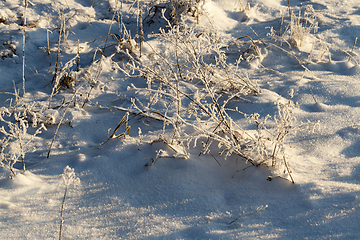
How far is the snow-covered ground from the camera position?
4.13 feet

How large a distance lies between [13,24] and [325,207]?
3272 mm

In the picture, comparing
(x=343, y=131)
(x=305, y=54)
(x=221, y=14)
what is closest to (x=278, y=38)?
(x=305, y=54)

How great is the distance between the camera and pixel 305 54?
9.57 feet

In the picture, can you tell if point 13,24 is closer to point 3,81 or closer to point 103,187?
point 3,81

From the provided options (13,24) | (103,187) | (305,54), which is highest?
(13,24)

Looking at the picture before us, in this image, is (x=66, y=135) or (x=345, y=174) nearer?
(x=345, y=174)

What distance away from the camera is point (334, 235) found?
1.14 m

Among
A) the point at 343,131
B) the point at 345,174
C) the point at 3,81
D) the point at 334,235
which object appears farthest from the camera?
the point at 3,81

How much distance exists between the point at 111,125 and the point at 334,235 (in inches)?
58.0

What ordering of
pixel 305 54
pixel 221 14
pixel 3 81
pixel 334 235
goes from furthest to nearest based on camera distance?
pixel 221 14, pixel 305 54, pixel 3 81, pixel 334 235

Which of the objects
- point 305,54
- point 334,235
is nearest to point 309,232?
point 334,235

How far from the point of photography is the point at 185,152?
5.19 ft

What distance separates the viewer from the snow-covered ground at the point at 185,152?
1.26m

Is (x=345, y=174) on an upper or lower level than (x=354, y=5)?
lower
